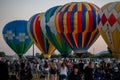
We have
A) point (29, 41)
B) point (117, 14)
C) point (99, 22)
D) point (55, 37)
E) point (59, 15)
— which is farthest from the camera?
point (29, 41)

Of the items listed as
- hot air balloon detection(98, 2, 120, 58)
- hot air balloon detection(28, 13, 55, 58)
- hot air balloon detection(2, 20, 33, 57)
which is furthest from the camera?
hot air balloon detection(2, 20, 33, 57)

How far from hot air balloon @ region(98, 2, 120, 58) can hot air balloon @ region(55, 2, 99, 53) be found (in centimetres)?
191

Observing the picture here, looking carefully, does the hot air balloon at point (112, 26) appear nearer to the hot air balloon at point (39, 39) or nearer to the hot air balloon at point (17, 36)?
the hot air balloon at point (39, 39)

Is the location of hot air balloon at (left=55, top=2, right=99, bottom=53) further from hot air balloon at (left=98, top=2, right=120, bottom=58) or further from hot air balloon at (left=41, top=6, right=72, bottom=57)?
hot air balloon at (left=41, top=6, right=72, bottom=57)

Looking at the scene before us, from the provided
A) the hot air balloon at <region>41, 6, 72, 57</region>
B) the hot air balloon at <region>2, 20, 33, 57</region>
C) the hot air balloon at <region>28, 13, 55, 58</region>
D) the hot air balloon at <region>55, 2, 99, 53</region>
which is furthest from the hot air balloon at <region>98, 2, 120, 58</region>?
the hot air balloon at <region>2, 20, 33, 57</region>

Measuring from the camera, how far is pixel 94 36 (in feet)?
94.3

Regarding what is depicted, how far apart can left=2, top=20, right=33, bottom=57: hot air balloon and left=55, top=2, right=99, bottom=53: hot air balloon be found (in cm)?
1097

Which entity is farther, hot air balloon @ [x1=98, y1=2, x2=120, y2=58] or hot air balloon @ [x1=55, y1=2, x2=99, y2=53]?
hot air balloon @ [x1=55, y1=2, x2=99, y2=53]

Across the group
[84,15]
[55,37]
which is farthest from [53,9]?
[84,15]

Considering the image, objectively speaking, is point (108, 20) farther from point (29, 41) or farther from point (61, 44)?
point (29, 41)

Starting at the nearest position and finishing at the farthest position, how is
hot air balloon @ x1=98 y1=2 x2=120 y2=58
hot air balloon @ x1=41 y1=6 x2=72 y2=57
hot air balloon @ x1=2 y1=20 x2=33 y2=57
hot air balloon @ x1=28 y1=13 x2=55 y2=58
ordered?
1. hot air balloon @ x1=98 y1=2 x2=120 y2=58
2. hot air balloon @ x1=41 y1=6 x2=72 y2=57
3. hot air balloon @ x1=28 y1=13 x2=55 y2=58
4. hot air balloon @ x1=2 y1=20 x2=33 y2=57

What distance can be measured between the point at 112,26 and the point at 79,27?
323cm

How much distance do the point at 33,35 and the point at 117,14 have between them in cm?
1182

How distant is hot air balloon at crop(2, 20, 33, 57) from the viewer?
39.6 m
